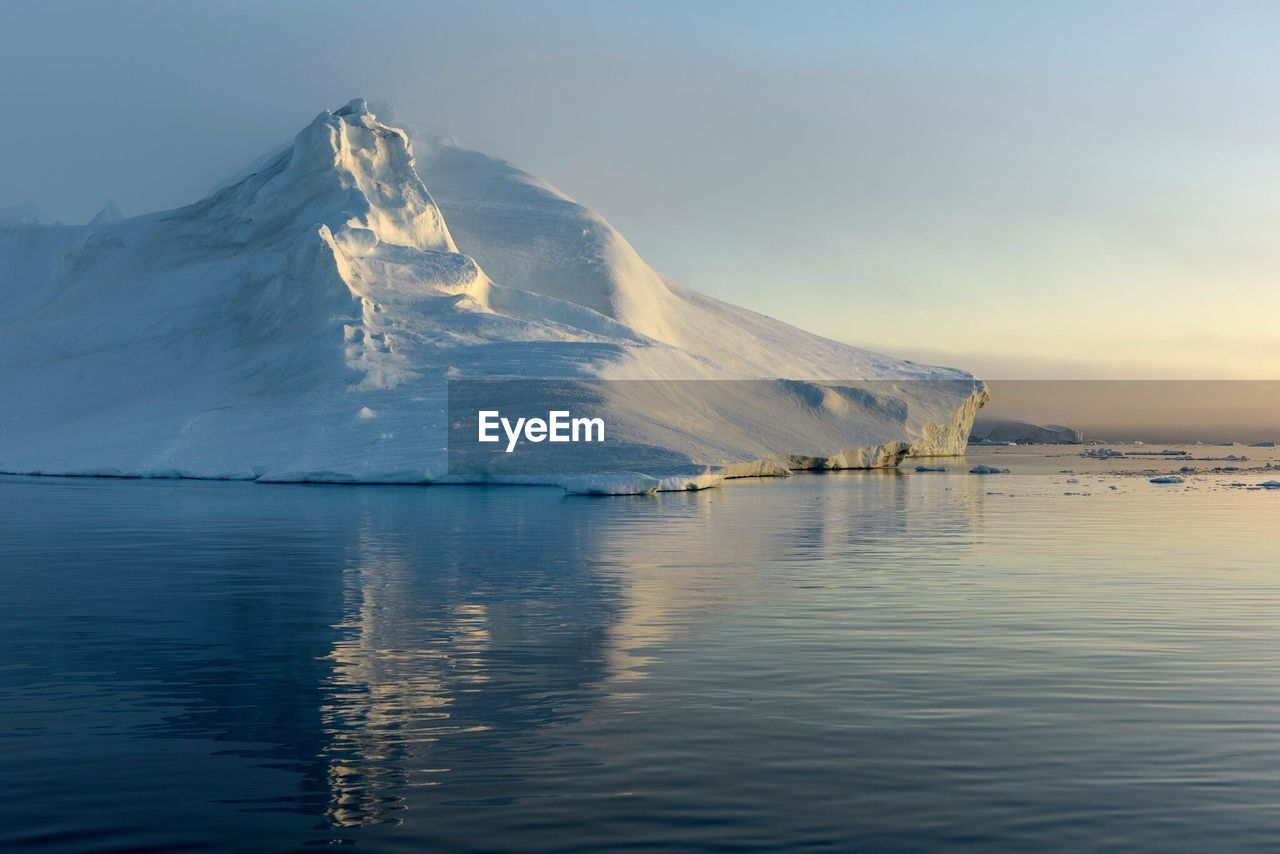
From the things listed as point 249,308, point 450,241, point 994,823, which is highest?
point 450,241

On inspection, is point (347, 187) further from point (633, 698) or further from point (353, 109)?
point (633, 698)

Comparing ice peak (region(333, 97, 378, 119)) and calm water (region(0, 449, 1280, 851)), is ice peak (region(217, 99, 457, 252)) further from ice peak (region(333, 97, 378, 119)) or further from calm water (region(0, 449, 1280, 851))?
calm water (region(0, 449, 1280, 851))

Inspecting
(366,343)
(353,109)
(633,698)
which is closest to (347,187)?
(353,109)

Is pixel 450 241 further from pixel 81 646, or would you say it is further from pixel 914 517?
pixel 81 646

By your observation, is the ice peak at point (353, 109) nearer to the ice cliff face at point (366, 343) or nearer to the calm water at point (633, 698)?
the ice cliff face at point (366, 343)

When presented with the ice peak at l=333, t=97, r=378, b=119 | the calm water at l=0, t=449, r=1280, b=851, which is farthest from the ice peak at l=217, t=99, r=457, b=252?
the calm water at l=0, t=449, r=1280, b=851

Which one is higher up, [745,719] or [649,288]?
[649,288]

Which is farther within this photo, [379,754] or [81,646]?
[81,646]

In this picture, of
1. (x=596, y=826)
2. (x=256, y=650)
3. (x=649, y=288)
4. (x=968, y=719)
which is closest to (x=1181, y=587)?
(x=968, y=719)

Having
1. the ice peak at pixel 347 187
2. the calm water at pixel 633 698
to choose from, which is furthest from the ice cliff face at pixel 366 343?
the calm water at pixel 633 698
